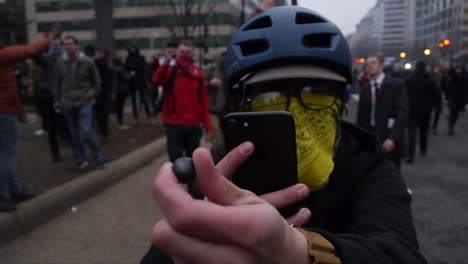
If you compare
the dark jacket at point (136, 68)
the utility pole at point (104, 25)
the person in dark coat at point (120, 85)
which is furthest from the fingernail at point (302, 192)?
the utility pole at point (104, 25)

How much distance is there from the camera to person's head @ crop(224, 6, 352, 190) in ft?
4.86

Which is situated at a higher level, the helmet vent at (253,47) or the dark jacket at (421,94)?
the helmet vent at (253,47)

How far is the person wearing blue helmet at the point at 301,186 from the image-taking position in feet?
2.07

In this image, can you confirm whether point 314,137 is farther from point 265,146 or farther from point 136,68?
point 136,68

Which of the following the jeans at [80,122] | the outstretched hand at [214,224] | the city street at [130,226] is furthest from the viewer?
the jeans at [80,122]

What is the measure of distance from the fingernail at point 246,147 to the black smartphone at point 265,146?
39 millimetres

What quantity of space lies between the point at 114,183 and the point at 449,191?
16.6ft

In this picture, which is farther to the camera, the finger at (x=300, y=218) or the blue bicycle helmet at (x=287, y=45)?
the blue bicycle helmet at (x=287, y=45)

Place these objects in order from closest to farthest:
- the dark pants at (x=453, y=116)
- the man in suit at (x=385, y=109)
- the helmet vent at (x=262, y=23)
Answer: the helmet vent at (x=262, y=23), the man in suit at (x=385, y=109), the dark pants at (x=453, y=116)

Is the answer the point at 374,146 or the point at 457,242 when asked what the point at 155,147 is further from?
the point at 374,146

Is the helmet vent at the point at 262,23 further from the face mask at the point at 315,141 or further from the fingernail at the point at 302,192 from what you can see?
the fingernail at the point at 302,192

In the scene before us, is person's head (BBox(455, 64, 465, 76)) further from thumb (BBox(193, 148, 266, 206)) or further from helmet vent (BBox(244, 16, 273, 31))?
thumb (BBox(193, 148, 266, 206))

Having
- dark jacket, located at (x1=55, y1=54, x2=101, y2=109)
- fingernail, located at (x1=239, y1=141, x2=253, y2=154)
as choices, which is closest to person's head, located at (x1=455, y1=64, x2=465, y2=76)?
dark jacket, located at (x1=55, y1=54, x2=101, y2=109)

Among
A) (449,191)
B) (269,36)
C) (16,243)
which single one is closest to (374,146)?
(269,36)
